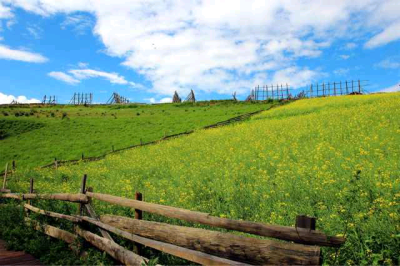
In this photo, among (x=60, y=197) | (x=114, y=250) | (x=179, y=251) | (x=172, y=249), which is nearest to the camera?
(x=179, y=251)

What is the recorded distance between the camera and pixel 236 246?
4.48 m

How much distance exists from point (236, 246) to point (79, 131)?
44.4 meters

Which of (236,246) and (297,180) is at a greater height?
(297,180)

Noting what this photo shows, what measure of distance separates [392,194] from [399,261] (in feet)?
13.0

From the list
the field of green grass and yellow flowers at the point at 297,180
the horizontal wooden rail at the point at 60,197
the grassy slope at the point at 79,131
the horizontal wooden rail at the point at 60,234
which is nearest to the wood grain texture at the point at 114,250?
the horizontal wooden rail at the point at 60,234

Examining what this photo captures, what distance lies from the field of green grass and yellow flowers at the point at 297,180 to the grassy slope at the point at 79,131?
32.1 feet

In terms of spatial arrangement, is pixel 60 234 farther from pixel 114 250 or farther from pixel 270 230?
pixel 270 230

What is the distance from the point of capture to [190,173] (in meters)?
17.3

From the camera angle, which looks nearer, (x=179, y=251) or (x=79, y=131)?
(x=179, y=251)

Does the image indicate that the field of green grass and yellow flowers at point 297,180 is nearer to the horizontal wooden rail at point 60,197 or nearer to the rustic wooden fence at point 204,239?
the horizontal wooden rail at point 60,197

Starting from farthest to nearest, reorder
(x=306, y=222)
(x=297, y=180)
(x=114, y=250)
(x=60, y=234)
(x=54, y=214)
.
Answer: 1. (x=297, y=180)
2. (x=54, y=214)
3. (x=60, y=234)
4. (x=114, y=250)
5. (x=306, y=222)

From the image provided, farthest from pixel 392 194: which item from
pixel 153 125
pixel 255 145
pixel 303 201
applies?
pixel 153 125

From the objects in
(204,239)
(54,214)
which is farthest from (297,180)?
(54,214)

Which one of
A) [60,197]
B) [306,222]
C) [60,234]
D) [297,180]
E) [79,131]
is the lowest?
[60,234]
